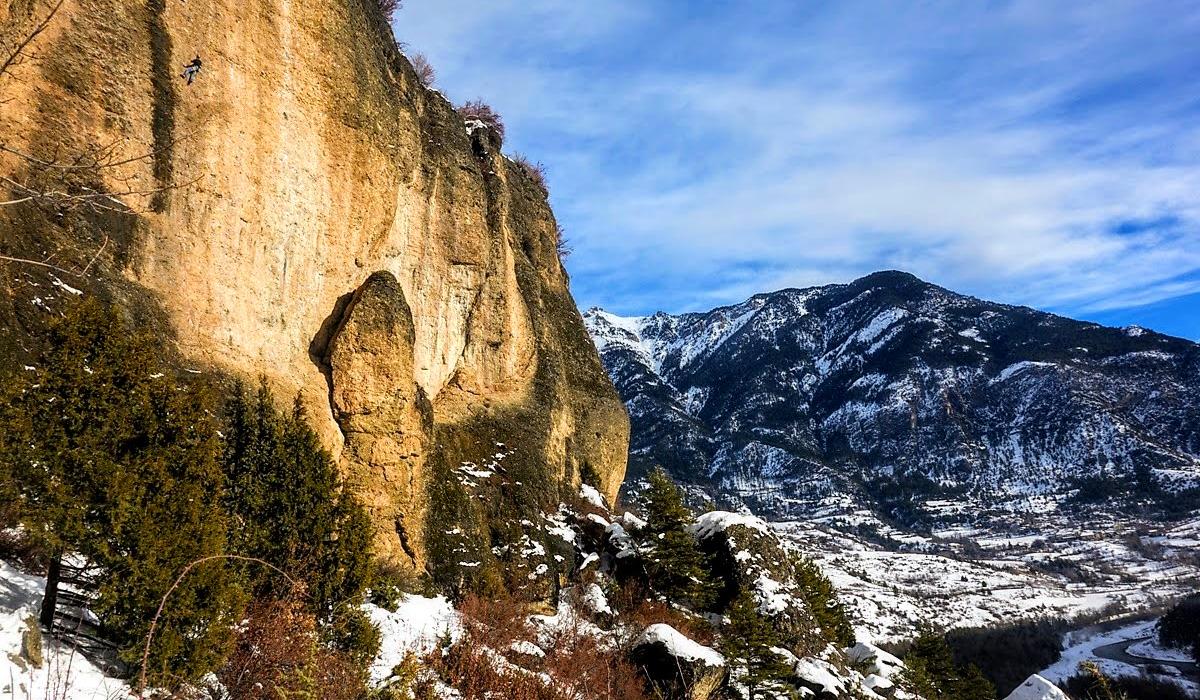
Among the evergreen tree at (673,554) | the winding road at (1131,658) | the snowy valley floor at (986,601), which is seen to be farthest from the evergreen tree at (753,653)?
the winding road at (1131,658)

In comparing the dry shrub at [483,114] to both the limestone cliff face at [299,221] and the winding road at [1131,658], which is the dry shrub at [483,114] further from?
the winding road at [1131,658]

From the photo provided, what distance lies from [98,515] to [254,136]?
10335 mm

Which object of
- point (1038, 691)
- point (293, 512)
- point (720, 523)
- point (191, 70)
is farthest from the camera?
point (720, 523)

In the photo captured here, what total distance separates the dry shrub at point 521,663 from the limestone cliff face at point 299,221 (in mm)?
3193

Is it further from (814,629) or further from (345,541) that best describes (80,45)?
(814,629)

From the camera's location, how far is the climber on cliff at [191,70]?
13867 mm

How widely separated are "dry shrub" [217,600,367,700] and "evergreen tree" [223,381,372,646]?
3.85 ft

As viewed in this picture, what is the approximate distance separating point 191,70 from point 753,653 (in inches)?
824

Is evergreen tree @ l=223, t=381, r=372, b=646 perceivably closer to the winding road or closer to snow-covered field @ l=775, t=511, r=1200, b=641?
snow-covered field @ l=775, t=511, r=1200, b=641

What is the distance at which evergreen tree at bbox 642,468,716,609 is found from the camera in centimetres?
2412

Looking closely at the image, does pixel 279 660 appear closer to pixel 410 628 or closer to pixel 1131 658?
pixel 410 628

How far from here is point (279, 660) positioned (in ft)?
31.9

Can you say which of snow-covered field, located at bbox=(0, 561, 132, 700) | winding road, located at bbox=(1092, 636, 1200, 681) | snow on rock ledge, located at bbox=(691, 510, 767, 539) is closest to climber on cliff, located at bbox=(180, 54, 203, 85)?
snow-covered field, located at bbox=(0, 561, 132, 700)

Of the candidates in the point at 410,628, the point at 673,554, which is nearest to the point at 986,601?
the point at 673,554
